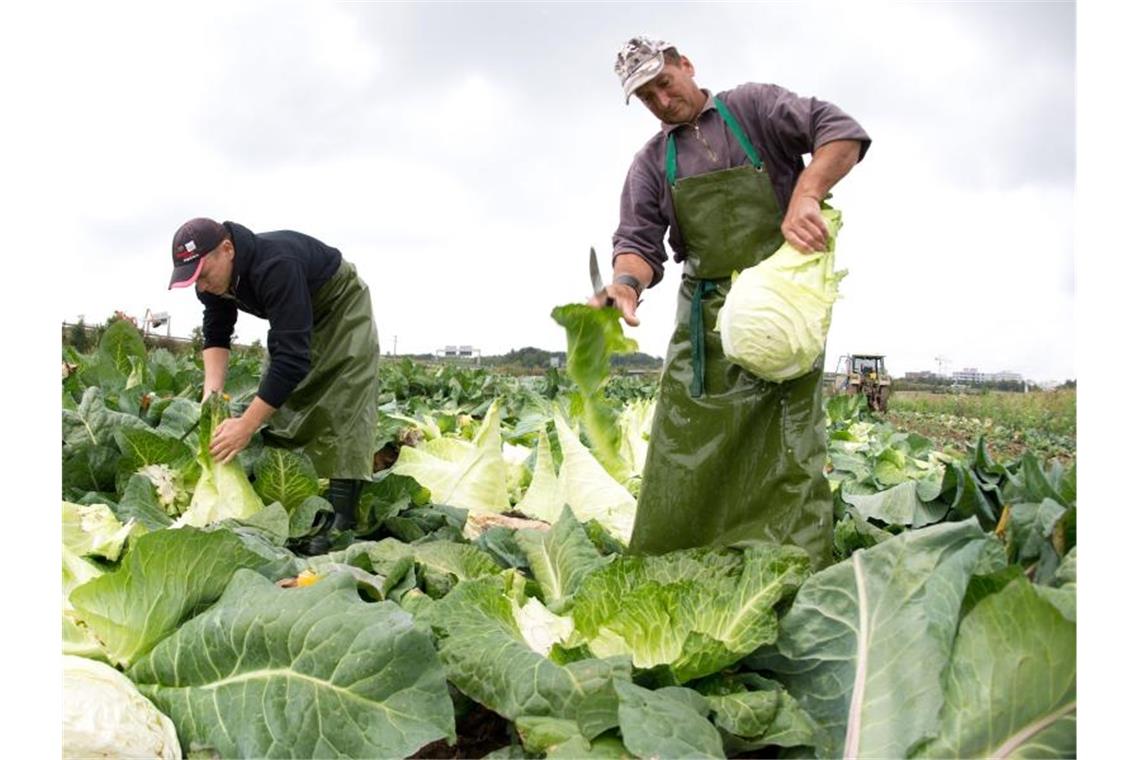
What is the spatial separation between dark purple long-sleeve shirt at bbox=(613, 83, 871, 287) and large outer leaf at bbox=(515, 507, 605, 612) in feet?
3.36

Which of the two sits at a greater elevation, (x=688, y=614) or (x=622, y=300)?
(x=622, y=300)

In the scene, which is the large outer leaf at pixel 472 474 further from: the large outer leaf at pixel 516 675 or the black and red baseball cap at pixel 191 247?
the large outer leaf at pixel 516 675

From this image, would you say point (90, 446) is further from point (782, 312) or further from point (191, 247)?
point (782, 312)

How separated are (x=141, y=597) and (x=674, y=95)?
7.14 feet

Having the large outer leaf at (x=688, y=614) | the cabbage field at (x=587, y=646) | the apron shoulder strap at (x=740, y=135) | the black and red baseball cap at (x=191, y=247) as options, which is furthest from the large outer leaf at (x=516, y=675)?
the black and red baseball cap at (x=191, y=247)

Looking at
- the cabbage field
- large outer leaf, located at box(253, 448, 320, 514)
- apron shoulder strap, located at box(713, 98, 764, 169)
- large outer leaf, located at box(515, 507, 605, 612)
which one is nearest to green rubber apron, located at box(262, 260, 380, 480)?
large outer leaf, located at box(253, 448, 320, 514)

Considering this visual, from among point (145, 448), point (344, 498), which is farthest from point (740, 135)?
point (145, 448)

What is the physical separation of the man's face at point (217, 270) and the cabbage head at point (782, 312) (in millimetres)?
2202

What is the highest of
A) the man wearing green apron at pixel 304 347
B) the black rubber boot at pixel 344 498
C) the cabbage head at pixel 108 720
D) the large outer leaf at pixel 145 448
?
A: the man wearing green apron at pixel 304 347

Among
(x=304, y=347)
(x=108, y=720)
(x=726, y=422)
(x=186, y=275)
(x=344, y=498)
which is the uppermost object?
(x=186, y=275)

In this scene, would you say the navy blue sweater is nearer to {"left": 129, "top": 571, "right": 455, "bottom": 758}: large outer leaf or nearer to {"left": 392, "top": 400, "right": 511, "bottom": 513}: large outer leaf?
{"left": 392, "top": 400, "right": 511, "bottom": 513}: large outer leaf

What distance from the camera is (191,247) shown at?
11.7 feet

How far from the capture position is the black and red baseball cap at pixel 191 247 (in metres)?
3.56

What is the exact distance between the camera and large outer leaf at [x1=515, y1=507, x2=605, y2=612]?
2641mm
